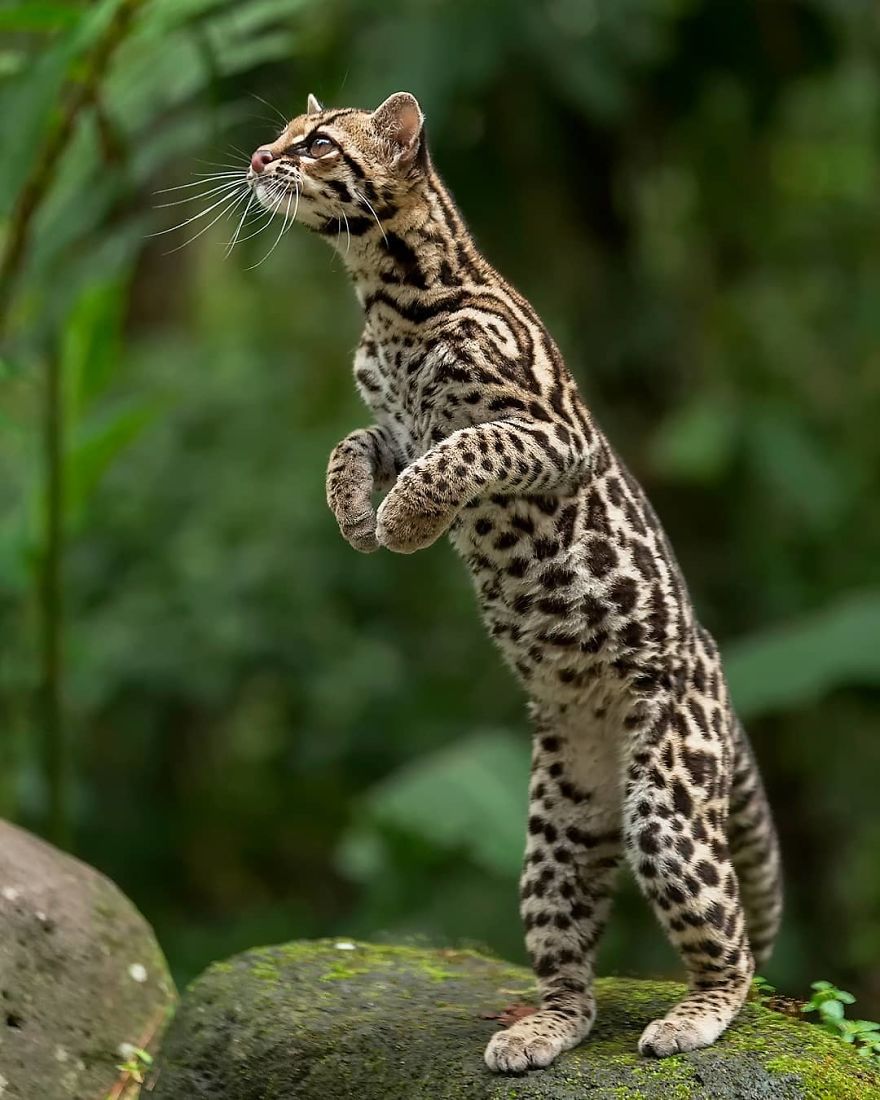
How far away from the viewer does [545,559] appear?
4941 millimetres

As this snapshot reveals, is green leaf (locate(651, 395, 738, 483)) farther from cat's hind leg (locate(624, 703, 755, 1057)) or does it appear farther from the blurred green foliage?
cat's hind leg (locate(624, 703, 755, 1057))

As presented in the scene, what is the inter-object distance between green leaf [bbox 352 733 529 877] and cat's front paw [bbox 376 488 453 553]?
3511 mm

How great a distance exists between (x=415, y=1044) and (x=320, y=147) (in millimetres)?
2744

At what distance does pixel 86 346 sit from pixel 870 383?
6.23 m

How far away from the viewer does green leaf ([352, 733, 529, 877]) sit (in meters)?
7.83

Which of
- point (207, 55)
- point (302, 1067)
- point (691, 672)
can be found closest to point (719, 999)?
point (691, 672)

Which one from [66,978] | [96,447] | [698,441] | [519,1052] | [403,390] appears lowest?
[519,1052]

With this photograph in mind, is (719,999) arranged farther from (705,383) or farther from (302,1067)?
(705,383)

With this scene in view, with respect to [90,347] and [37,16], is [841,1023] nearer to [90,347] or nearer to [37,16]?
[37,16]

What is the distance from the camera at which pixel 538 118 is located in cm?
997

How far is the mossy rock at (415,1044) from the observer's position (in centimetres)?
453

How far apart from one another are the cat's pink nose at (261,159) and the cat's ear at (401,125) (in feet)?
1.16

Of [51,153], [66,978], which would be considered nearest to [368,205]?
[51,153]

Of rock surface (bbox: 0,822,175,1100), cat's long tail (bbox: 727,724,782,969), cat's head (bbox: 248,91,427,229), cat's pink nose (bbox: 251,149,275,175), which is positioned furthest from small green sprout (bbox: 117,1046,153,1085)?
cat's pink nose (bbox: 251,149,275,175)
